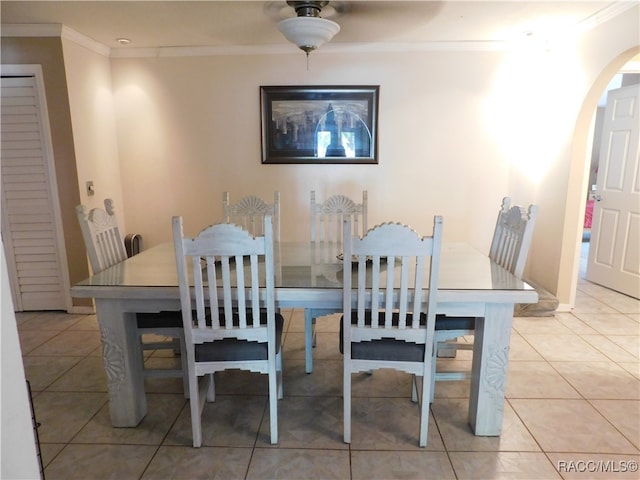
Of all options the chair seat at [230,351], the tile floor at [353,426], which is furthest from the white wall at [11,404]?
Result: the tile floor at [353,426]

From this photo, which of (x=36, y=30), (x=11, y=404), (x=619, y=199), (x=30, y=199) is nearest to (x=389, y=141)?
(x=619, y=199)

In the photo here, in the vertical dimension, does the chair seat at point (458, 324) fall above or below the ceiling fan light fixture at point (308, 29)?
below

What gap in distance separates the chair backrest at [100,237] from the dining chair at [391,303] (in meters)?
1.32

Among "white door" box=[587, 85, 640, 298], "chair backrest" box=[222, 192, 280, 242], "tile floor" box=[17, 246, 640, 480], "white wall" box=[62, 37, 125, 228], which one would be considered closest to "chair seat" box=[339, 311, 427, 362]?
"tile floor" box=[17, 246, 640, 480]

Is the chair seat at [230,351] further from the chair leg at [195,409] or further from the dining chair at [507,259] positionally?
the dining chair at [507,259]

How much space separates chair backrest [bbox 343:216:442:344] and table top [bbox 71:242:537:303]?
0.13 meters

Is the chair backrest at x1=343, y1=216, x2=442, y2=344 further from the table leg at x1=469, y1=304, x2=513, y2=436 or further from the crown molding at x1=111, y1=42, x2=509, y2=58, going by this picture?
the crown molding at x1=111, y1=42, x2=509, y2=58

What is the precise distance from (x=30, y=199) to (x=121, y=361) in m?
2.18

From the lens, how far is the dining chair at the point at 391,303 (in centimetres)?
161

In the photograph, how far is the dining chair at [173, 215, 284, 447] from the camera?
1.61m

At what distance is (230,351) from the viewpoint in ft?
5.89

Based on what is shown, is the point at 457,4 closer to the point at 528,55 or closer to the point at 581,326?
the point at 528,55

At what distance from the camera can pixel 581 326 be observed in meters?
3.18

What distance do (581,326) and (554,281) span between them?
0.45 m
